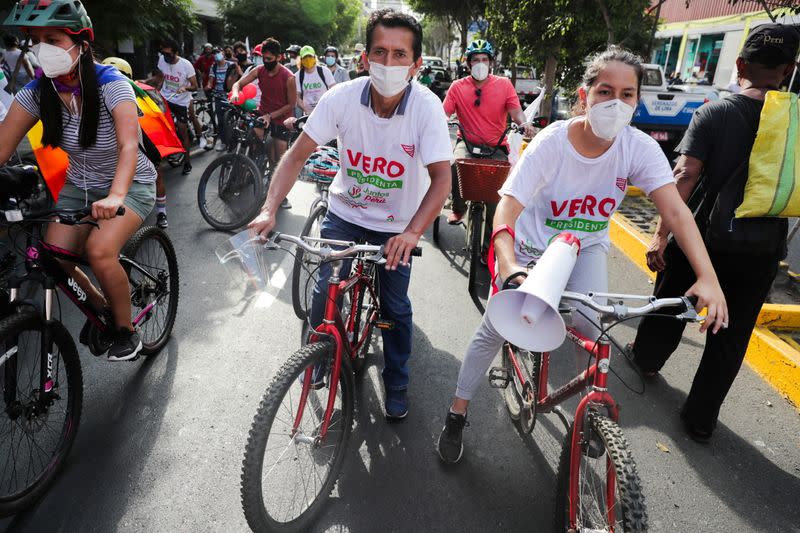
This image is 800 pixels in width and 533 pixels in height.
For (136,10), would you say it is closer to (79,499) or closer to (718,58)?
(79,499)

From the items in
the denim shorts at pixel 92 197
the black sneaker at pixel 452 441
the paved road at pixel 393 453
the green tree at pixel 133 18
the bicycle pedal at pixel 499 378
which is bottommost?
the paved road at pixel 393 453

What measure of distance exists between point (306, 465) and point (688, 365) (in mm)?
3000

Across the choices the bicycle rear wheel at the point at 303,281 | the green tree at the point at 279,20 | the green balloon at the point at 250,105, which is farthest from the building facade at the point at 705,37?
the bicycle rear wheel at the point at 303,281

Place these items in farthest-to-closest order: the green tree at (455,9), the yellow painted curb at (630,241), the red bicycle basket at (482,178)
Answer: the green tree at (455,9) → the yellow painted curb at (630,241) → the red bicycle basket at (482,178)

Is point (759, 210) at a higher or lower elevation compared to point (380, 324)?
higher

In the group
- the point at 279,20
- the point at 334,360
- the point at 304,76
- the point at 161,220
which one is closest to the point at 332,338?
the point at 334,360

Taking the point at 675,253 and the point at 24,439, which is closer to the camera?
the point at 24,439

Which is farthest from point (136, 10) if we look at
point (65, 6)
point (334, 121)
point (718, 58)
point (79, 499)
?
point (718, 58)

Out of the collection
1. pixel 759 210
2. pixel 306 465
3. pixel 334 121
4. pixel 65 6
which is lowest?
pixel 306 465

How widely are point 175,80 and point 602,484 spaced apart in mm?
10100

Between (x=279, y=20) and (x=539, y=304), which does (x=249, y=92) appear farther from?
(x=279, y=20)

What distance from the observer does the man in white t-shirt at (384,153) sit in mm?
2623

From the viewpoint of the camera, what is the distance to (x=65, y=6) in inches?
105

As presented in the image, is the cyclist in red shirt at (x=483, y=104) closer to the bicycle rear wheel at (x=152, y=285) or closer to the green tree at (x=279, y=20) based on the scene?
the bicycle rear wheel at (x=152, y=285)
